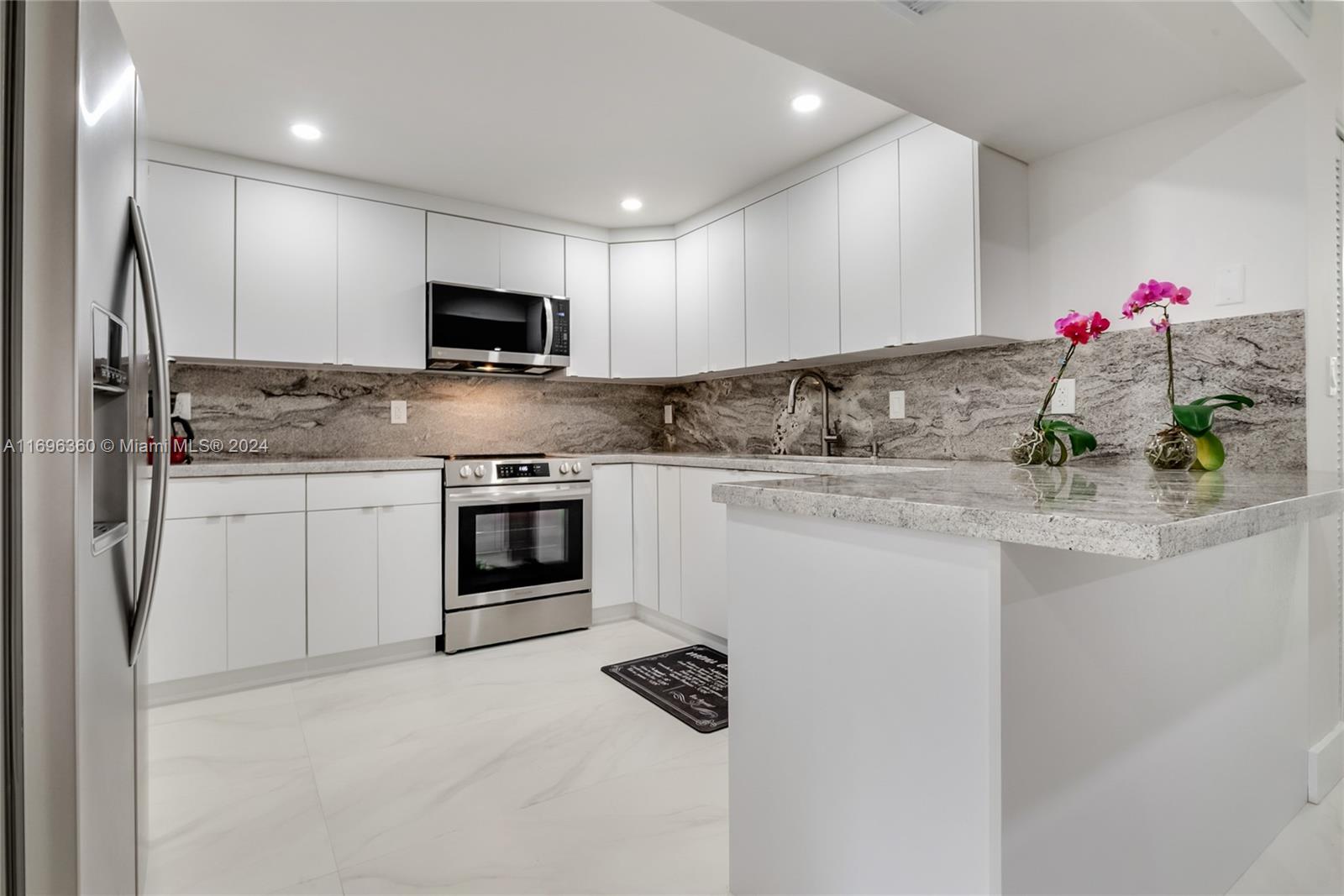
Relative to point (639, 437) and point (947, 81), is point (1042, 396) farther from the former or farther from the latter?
point (639, 437)

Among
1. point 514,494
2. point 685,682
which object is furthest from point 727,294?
point 685,682

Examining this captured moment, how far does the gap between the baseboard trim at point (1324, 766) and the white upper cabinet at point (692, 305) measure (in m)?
2.72

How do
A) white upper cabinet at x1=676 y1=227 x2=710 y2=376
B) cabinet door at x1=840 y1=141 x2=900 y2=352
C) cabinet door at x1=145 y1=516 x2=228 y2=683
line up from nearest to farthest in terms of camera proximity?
cabinet door at x1=145 y1=516 x2=228 y2=683 → cabinet door at x1=840 y1=141 x2=900 y2=352 → white upper cabinet at x1=676 y1=227 x2=710 y2=376

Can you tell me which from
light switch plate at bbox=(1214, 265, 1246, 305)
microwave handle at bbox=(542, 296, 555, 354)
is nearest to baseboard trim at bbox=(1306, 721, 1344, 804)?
light switch plate at bbox=(1214, 265, 1246, 305)

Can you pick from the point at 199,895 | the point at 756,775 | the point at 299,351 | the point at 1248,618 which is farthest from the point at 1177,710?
the point at 299,351

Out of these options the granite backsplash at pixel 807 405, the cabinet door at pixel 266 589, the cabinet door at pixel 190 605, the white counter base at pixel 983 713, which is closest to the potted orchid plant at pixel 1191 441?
the white counter base at pixel 983 713

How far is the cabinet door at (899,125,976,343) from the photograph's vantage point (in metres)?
2.40

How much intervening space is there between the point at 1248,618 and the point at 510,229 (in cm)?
339

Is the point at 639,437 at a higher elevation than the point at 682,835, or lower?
higher

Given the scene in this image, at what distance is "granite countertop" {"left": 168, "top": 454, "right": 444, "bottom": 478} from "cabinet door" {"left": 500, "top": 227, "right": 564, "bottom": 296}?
1.11 metres

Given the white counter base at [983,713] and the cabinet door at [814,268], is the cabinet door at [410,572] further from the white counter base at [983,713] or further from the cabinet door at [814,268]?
the white counter base at [983,713]

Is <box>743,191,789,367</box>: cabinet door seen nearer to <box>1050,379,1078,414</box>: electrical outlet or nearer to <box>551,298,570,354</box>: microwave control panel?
<box>551,298,570,354</box>: microwave control panel

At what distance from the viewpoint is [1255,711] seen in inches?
62.0

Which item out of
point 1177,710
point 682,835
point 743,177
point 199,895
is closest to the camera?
point 1177,710
